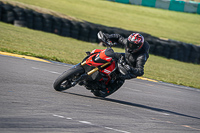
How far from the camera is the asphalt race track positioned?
169 inches

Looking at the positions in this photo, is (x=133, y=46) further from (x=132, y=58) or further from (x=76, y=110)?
(x=76, y=110)

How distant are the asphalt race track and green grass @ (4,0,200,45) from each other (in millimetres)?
21819

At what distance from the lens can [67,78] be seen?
6.35m

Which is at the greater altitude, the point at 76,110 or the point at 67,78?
the point at 67,78

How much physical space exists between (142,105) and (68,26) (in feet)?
45.5

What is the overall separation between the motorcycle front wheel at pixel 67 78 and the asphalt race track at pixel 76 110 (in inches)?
6.6

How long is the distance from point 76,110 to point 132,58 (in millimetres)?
2123

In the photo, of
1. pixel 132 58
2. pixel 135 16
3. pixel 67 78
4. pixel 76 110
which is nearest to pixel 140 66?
pixel 132 58

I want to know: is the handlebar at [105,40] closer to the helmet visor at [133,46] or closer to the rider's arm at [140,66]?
the helmet visor at [133,46]

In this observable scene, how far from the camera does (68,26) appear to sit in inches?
801

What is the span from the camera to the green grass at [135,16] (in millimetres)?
30547

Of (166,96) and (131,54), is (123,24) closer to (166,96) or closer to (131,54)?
(166,96)

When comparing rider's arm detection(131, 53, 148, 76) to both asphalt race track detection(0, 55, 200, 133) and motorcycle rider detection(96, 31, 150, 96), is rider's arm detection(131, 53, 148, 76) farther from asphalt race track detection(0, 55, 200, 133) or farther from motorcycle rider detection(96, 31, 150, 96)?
asphalt race track detection(0, 55, 200, 133)

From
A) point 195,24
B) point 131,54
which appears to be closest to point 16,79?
point 131,54
